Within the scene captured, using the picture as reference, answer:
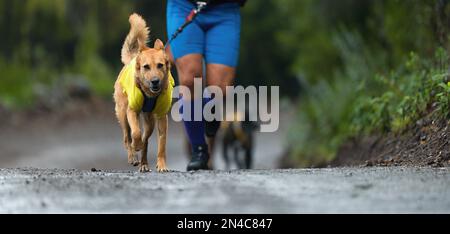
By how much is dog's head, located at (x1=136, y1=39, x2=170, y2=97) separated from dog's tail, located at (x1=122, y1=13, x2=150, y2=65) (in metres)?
0.19

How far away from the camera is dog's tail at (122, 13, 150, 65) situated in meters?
7.48

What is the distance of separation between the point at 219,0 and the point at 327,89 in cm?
557

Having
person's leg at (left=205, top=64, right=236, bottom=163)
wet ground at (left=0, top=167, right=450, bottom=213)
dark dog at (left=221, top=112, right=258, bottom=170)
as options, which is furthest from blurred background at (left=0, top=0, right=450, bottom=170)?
wet ground at (left=0, top=167, right=450, bottom=213)

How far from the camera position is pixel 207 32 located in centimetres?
766

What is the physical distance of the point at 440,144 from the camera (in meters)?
7.14

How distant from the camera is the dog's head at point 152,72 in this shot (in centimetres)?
690

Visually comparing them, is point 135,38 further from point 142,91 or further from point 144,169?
point 144,169

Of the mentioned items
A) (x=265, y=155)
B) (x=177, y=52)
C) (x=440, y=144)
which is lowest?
(x=265, y=155)

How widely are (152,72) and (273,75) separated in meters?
27.7

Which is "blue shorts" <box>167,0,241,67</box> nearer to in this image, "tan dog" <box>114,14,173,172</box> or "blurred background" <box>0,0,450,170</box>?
"tan dog" <box>114,14,173,172</box>

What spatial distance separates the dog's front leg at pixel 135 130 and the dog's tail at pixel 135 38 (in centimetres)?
52

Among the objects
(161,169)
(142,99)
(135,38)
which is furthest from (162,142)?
(135,38)
